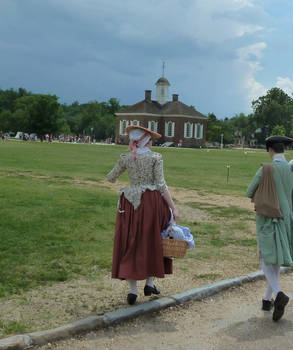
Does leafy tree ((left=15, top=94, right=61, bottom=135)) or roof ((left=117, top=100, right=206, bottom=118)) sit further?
leafy tree ((left=15, top=94, right=61, bottom=135))

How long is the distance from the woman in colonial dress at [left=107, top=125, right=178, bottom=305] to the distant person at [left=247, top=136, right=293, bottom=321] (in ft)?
3.18

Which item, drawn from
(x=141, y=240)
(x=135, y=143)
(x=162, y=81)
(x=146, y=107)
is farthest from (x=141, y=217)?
(x=162, y=81)

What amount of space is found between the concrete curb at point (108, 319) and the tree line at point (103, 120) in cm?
8010

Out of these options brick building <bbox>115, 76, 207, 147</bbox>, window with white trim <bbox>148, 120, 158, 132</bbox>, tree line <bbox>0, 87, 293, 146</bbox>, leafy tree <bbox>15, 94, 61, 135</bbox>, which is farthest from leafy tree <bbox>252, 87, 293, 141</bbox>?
leafy tree <bbox>15, 94, 61, 135</bbox>

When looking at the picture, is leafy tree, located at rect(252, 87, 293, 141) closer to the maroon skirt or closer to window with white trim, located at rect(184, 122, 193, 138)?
window with white trim, located at rect(184, 122, 193, 138)

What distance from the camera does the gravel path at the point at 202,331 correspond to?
3980 mm

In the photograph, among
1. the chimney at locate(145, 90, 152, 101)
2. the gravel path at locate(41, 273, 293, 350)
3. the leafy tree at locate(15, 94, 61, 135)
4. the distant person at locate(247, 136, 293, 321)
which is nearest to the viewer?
the gravel path at locate(41, 273, 293, 350)

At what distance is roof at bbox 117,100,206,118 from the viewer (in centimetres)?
7919

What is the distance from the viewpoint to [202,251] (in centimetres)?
732

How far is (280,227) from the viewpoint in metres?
4.62

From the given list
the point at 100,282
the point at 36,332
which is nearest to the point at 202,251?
the point at 100,282

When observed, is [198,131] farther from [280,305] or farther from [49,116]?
[280,305]

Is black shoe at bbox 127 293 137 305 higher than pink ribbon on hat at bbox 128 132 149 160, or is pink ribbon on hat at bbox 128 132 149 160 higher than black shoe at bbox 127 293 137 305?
pink ribbon on hat at bbox 128 132 149 160

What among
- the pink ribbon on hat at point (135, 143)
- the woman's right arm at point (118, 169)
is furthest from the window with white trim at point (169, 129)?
the pink ribbon on hat at point (135, 143)
